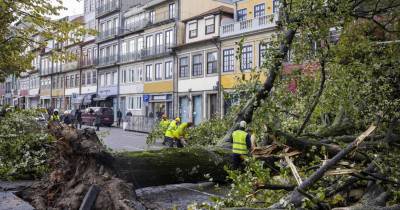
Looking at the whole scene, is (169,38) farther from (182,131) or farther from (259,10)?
(182,131)

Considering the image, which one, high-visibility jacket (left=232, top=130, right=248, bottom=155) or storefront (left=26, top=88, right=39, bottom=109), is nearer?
high-visibility jacket (left=232, top=130, right=248, bottom=155)

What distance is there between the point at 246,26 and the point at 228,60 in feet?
9.91

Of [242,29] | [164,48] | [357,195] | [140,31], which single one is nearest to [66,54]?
[357,195]

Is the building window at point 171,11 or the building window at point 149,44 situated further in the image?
the building window at point 149,44

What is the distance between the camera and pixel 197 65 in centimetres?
3712

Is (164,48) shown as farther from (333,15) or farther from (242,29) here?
(333,15)

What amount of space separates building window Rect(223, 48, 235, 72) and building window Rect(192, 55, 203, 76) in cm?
310

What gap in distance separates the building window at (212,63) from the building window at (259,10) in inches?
183

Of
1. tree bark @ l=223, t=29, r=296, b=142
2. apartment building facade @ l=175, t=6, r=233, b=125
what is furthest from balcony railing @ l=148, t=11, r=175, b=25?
tree bark @ l=223, t=29, r=296, b=142

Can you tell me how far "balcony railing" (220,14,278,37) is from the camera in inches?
1204

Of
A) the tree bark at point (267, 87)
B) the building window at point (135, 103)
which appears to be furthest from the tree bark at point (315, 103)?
the building window at point (135, 103)

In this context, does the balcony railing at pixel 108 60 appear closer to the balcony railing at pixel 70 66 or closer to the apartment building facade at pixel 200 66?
the balcony railing at pixel 70 66

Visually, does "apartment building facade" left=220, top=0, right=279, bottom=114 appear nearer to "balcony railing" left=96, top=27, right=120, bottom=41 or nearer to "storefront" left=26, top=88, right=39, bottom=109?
"balcony railing" left=96, top=27, right=120, bottom=41

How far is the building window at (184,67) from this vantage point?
126 feet
